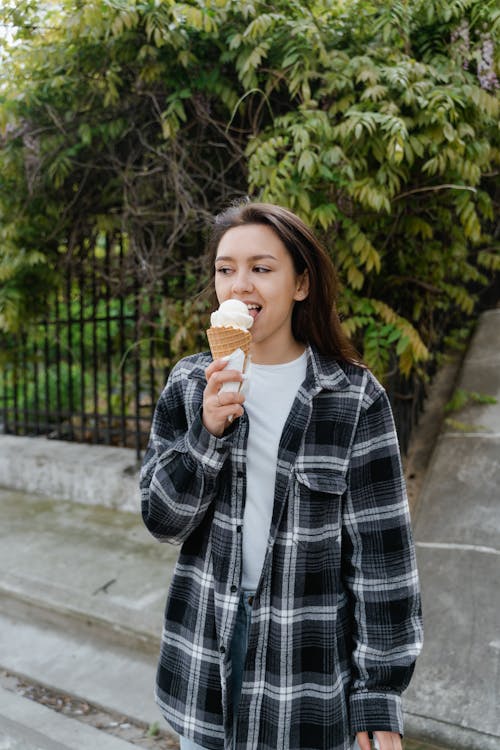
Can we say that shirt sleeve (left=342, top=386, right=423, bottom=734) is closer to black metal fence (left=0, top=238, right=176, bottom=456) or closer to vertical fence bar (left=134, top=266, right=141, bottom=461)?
black metal fence (left=0, top=238, right=176, bottom=456)

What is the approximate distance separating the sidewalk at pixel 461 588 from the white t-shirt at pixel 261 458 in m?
1.39

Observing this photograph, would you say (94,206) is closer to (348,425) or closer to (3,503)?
(3,503)

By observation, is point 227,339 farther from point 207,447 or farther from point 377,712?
point 377,712

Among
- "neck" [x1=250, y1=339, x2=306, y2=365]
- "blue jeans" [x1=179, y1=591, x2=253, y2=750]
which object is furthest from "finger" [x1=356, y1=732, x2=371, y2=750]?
"neck" [x1=250, y1=339, x2=306, y2=365]

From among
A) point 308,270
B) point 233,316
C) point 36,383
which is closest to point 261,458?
point 233,316

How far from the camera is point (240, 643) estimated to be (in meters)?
Answer: 1.50

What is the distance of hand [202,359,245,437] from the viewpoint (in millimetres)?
1300

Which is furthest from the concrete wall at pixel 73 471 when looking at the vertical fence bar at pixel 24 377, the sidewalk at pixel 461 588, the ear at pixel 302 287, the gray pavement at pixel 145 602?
the ear at pixel 302 287

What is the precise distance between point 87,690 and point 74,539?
4.82 ft

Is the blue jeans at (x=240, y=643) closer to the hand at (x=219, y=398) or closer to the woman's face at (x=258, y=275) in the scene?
the hand at (x=219, y=398)

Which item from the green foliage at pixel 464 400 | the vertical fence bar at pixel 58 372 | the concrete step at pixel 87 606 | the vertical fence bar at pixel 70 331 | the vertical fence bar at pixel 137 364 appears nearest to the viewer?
the concrete step at pixel 87 606

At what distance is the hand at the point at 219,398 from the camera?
4.26 feet

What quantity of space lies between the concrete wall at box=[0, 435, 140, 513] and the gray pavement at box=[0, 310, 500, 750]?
10 cm

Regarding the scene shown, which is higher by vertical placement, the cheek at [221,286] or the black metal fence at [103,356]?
the cheek at [221,286]
